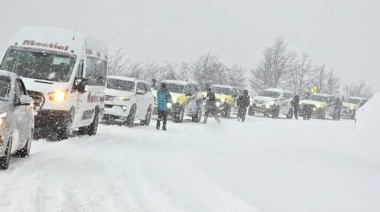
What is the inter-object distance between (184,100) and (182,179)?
1561cm

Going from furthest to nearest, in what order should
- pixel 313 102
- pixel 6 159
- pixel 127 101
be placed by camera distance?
pixel 313 102
pixel 127 101
pixel 6 159

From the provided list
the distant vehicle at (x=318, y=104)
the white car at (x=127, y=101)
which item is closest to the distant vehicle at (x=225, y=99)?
the distant vehicle at (x=318, y=104)

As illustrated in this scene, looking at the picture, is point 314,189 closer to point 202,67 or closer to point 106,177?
point 106,177

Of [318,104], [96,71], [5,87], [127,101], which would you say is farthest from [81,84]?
[318,104]

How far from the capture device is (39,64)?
13484 mm

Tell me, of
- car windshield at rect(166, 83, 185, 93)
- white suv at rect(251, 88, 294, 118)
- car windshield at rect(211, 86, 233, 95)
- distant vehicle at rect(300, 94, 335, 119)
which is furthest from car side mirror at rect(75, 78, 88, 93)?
distant vehicle at rect(300, 94, 335, 119)

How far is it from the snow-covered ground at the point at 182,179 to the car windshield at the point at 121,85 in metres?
6.11

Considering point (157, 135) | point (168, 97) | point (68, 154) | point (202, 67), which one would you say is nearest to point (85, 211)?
point (68, 154)

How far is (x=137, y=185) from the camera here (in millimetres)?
8188

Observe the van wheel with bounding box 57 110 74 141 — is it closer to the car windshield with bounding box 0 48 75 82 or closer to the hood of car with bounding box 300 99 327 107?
the car windshield with bounding box 0 48 75 82

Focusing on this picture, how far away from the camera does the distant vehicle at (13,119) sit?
27.8 ft

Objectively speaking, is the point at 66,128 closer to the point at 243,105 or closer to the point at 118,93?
the point at 118,93

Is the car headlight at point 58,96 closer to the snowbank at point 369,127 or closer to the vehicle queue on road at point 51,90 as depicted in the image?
the vehicle queue on road at point 51,90

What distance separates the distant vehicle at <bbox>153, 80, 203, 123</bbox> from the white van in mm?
9476
